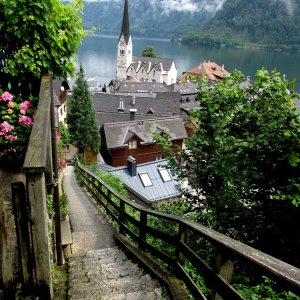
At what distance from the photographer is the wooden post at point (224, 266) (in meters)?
2.51

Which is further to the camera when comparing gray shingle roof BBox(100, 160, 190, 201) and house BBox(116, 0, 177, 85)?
house BBox(116, 0, 177, 85)

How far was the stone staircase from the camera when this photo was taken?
401 centimetres

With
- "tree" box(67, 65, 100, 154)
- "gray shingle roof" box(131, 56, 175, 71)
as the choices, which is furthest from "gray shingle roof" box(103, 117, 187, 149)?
"gray shingle roof" box(131, 56, 175, 71)

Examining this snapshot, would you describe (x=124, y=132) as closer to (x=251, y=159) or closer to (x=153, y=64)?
(x=251, y=159)

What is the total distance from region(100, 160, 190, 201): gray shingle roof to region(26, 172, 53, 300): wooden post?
58.5ft

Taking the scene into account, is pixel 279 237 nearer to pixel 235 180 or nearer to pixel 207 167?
pixel 235 180

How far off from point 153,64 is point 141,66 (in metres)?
3.50

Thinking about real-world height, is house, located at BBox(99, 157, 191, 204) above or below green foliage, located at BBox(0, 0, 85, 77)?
below

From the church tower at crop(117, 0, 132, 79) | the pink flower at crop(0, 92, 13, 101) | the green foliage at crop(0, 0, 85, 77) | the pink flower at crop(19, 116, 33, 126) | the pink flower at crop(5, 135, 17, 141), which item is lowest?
the pink flower at crop(5, 135, 17, 141)

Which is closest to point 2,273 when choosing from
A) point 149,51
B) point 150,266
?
point 150,266

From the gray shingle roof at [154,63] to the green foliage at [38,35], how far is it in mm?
79601

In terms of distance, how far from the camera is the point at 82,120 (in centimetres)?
3006

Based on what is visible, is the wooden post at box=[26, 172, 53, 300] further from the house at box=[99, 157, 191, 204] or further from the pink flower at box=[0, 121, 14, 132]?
the house at box=[99, 157, 191, 204]

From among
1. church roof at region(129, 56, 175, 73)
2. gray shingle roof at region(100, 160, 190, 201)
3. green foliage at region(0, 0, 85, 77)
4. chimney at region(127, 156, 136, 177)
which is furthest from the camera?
church roof at region(129, 56, 175, 73)
